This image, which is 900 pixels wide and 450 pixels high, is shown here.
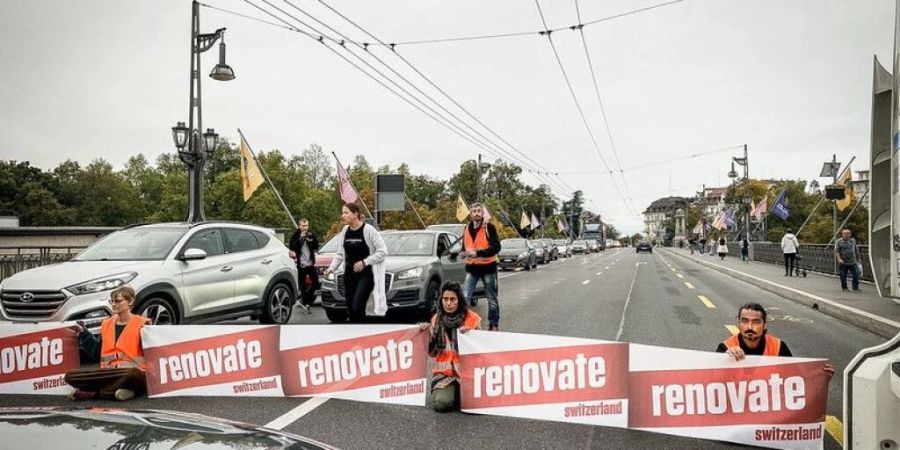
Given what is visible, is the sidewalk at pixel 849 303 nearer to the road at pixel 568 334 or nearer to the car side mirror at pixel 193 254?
the road at pixel 568 334

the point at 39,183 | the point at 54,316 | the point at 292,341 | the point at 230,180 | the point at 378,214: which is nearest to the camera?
the point at 292,341

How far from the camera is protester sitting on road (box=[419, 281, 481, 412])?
16.7 feet

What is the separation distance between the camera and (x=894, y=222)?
23.1ft

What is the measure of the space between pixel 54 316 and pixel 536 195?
96.4 m

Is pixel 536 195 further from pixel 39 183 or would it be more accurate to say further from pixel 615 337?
pixel 615 337

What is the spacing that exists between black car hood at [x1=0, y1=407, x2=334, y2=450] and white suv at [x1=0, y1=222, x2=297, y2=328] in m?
5.32

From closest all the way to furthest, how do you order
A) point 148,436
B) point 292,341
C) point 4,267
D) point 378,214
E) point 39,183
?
point 148,436
point 292,341
point 4,267
point 378,214
point 39,183

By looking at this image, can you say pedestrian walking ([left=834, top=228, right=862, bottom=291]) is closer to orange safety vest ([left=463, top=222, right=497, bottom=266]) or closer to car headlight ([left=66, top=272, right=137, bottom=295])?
orange safety vest ([left=463, top=222, right=497, bottom=266])

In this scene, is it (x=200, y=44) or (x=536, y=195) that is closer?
(x=200, y=44)

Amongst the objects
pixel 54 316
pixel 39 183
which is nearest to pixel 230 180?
pixel 39 183

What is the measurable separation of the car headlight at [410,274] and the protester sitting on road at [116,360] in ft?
14.7

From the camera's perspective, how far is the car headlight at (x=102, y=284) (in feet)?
22.0

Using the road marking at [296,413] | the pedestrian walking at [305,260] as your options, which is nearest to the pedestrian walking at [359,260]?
the road marking at [296,413]

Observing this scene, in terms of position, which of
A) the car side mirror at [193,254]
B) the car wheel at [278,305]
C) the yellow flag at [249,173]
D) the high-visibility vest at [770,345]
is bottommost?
the car wheel at [278,305]
